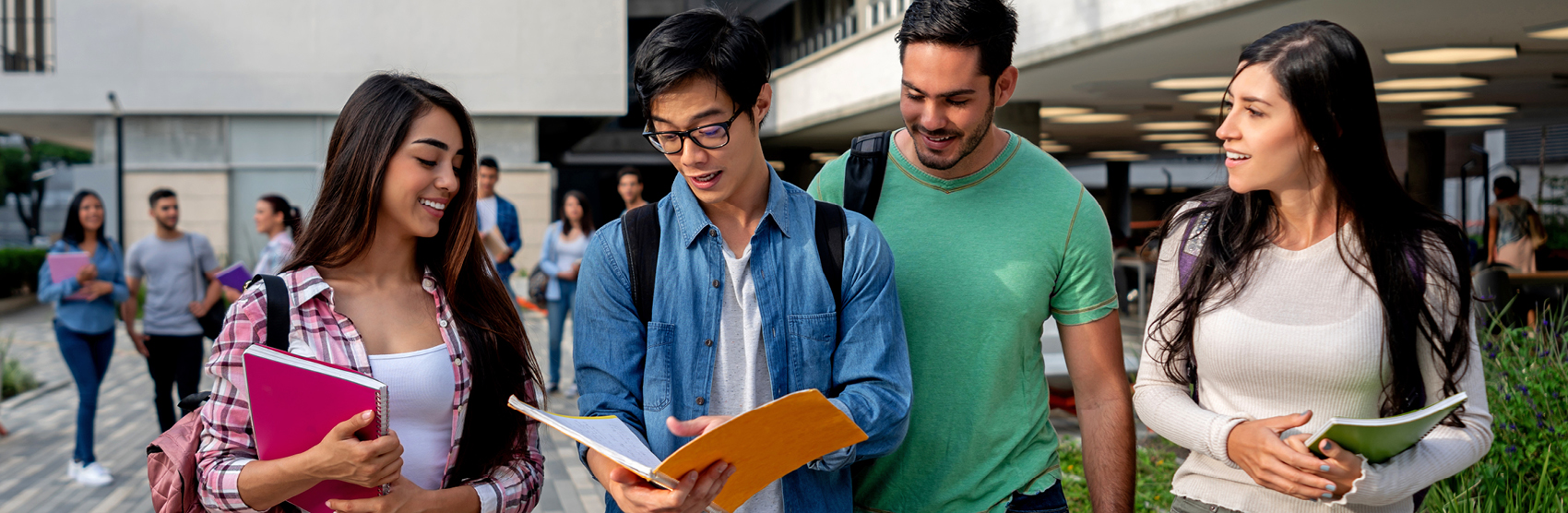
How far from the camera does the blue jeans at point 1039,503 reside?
7.55ft

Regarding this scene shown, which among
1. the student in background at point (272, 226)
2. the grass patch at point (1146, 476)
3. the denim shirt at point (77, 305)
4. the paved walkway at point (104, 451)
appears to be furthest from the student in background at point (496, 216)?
Answer: the grass patch at point (1146, 476)

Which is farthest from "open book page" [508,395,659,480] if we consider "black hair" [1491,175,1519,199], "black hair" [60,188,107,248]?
"black hair" [1491,175,1519,199]

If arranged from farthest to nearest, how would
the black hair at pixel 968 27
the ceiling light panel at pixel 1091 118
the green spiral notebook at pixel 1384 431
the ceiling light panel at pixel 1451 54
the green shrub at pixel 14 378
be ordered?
the ceiling light panel at pixel 1091 118
the ceiling light panel at pixel 1451 54
the green shrub at pixel 14 378
the black hair at pixel 968 27
the green spiral notebook at pixel 1384 431

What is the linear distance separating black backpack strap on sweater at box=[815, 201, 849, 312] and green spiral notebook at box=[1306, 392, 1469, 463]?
86 centimetres

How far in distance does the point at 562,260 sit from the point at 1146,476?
569 cm

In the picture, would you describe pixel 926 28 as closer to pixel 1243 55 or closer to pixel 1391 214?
pixel 1243 55

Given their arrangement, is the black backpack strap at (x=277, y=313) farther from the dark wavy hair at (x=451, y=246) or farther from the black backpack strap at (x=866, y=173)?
the black backpack strap at (x=866, y=173)

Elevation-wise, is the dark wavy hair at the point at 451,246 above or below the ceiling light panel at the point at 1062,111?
below

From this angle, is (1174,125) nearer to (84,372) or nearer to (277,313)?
(84,372)

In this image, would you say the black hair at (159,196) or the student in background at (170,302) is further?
the black hair at (159,196)

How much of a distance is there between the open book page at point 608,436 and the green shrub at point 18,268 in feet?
83.8

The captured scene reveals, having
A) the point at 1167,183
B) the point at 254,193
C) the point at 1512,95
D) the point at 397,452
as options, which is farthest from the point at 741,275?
the point at 1167,183

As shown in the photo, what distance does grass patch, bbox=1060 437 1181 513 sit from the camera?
4781 mm

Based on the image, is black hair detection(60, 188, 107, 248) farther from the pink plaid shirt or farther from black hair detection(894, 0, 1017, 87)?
black hair detection(894, 0, 1017, 87)
